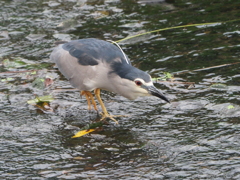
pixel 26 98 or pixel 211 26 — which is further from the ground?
pixel 211 26

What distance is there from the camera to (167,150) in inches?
175

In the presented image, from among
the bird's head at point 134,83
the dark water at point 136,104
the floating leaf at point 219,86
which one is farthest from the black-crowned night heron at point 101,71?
the floating leaf at point 219,86

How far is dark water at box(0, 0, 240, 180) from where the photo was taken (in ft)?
13.8

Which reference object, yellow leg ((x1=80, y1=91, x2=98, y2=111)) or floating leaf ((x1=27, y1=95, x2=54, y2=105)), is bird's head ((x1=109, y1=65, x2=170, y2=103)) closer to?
yellow leg ((x1=80, y1=91, x2=98, y2=111))

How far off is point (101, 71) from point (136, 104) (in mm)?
660

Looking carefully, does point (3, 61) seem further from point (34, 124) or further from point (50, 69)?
point (34, 124)

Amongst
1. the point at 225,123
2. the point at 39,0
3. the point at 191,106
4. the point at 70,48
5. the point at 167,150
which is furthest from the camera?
the point at 39,0

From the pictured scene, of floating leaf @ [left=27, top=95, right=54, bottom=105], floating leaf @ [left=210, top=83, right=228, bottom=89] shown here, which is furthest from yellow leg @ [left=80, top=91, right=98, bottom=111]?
floating leaf @ [left=210, top=83, right=228, bottom=89]

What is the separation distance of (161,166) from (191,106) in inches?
55.0

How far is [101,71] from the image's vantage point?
5.24 meters

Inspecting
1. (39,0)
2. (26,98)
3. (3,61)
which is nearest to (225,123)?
(26,98)

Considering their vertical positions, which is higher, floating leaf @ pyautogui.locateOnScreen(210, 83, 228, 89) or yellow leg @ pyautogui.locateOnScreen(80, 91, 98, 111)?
floating leaf @ pyautogui.locateOnScreen(210, 83, 228, 89)

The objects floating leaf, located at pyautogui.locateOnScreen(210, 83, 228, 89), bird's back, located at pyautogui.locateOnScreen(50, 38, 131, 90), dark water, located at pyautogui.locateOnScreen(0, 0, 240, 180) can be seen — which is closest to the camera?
dark water, located at pyautogui.locateOnScreen(0, 0, 240, 180)

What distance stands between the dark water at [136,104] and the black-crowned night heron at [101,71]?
0.35 metres
